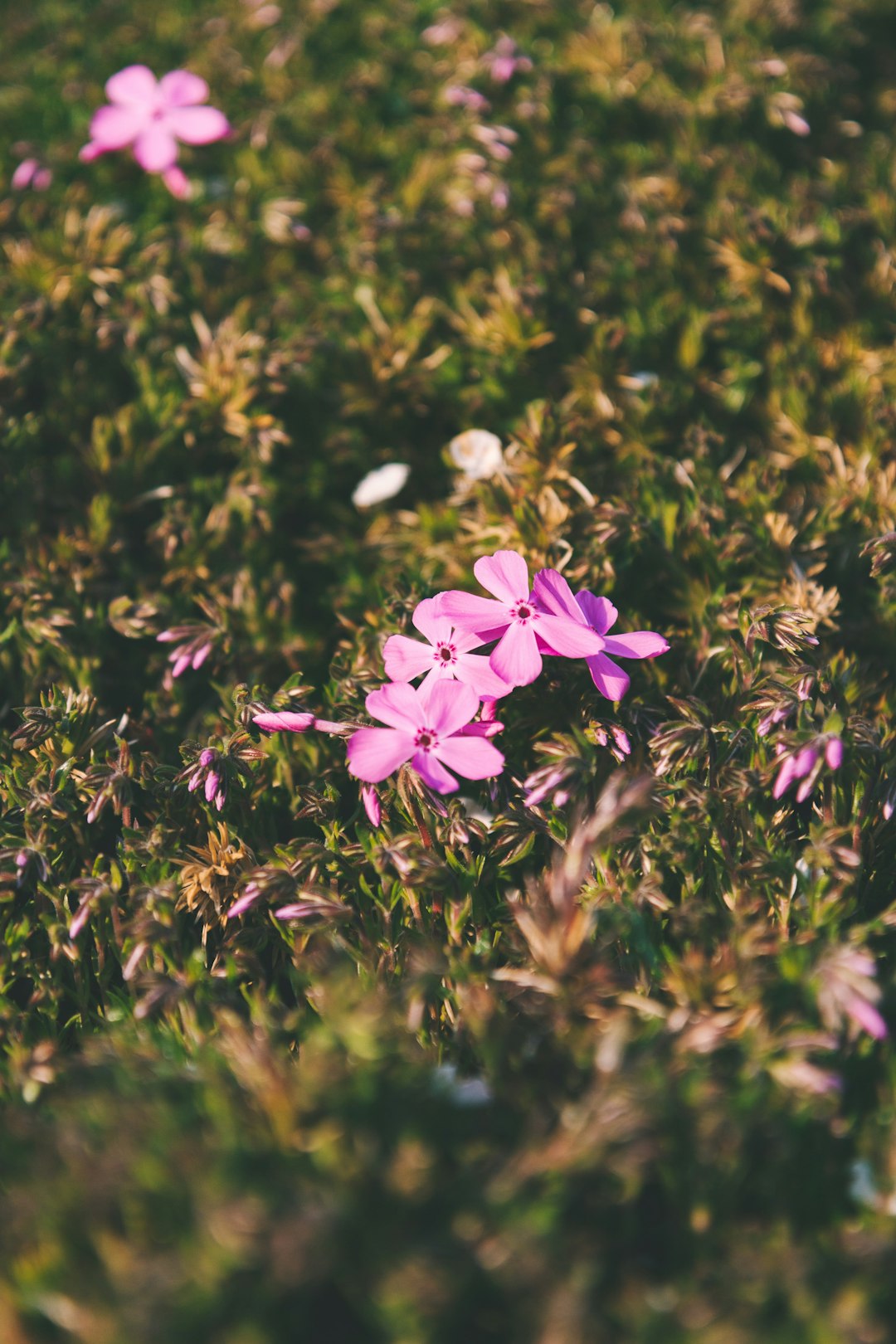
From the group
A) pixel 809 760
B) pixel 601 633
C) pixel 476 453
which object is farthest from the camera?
pixel 476 453

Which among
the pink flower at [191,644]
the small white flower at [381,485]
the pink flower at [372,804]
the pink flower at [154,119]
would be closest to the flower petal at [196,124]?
the pink flower at [154,119]

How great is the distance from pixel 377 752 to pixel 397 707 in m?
0.11

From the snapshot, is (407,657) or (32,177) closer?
(407,657)

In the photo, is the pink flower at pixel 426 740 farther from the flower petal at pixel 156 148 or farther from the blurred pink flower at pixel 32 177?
the blurred pink flower at pixel 32 177

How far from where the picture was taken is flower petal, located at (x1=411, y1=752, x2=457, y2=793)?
207 cm

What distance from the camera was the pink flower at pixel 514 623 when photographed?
7.31 ft

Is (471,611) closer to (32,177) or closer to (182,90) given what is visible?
A: (182,90)

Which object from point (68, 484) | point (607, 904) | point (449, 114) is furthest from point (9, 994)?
point (449, 114)

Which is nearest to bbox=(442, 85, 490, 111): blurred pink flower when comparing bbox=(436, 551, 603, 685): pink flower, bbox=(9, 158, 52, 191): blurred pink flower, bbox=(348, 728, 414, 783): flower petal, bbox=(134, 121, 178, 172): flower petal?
bbox=(134, 121, 178, 172): flower petal

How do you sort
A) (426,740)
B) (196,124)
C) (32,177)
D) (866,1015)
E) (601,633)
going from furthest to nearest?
(32,177) → (196,124) → (601,633) → (426,740) → (866,1015)

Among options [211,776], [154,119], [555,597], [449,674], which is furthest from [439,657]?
[154,119]

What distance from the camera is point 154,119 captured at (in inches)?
147

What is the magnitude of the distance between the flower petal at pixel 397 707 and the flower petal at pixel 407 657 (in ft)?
0.36

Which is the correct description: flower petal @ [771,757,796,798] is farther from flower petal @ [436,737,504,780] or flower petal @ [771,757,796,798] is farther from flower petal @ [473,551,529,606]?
flower petal @ [473,551,529,606]
